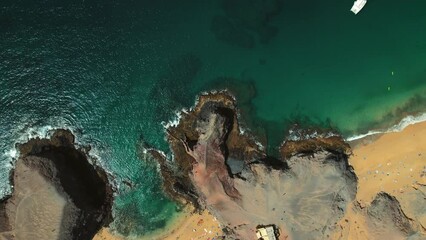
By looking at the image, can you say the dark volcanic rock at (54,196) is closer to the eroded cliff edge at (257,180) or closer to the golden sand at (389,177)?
the eroded cliff edge at (257,180)

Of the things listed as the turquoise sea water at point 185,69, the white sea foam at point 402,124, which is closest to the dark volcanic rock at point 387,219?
the white sea foam at point 402,124

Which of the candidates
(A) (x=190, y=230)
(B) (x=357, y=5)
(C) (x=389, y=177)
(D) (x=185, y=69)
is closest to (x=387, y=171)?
(C) (x=389, y=177)

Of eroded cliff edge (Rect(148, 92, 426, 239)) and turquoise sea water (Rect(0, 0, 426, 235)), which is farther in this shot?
turquoise sea water (Rect(0, 0, 426, 235))

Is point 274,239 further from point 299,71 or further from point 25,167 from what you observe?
point 25,167

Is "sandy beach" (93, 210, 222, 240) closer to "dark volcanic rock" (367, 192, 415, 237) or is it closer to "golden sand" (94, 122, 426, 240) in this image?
"golden sand" (94, 122, 426, 240)

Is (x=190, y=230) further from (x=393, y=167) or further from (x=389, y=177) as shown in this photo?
(x=393, y=167)

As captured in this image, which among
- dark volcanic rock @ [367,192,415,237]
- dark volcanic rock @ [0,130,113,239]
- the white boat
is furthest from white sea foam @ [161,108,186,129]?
dark volcanic rock @ [367,192,415,237]
